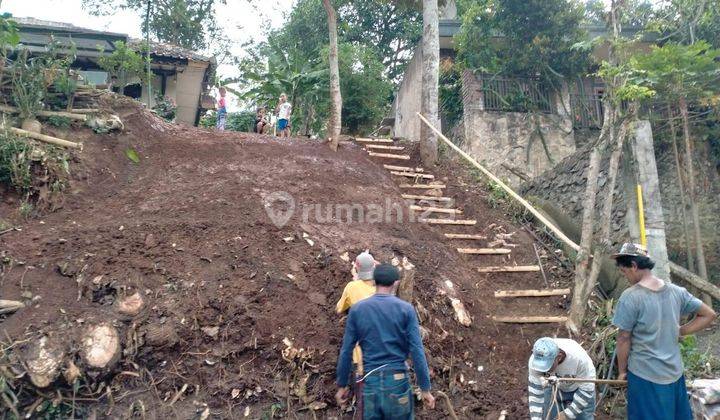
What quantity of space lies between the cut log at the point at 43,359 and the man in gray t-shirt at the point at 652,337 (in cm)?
429

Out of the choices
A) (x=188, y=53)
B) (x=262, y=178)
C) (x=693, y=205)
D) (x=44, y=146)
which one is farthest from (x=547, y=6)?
(x=44, y=146)

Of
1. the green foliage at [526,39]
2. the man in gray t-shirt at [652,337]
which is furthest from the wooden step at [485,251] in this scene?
the green foliage at [526,39]

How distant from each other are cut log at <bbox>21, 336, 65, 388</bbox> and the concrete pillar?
6317 mm

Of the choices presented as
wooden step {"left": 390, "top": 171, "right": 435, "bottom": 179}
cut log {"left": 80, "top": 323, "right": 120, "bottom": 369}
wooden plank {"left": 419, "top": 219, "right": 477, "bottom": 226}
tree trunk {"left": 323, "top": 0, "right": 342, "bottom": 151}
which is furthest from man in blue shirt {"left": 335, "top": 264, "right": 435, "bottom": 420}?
tree trunk {"left": 323, "top": 0, "right": 342, "bottom": 151}

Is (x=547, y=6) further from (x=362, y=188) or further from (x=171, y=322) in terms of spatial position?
(x=171, y=322)

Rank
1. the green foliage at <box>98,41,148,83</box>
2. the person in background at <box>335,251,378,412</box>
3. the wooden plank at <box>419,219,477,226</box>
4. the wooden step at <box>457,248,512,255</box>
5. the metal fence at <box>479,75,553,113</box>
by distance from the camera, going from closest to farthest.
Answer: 1. the person in background at <box>335,251,378,412</box>
2. the wooden step at <box>457,248,512,255</box>
3. the wooden plank at <box>419,219,477,226</box>
4. the green foliage at <box>98,41,148,83</box>
5. the metal fence at <box>479,75,553,113</box>

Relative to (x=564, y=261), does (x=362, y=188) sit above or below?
above

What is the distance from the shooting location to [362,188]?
795cm

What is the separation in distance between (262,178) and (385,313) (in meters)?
4.29

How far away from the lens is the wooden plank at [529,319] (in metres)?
5.83

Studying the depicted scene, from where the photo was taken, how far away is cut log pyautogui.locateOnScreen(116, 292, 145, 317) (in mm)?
4844

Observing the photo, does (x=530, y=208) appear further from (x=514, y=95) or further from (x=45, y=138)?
(x=45, y=138)

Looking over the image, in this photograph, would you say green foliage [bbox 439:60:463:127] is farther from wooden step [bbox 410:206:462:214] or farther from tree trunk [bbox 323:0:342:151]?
wooden step [bbox 410:206:462:214]

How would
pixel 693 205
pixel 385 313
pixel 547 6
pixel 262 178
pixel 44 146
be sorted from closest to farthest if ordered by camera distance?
1. pixel 385 313
2. pixel 44 146
3. pixel 262 178
4. pixel 693 205
5. pixel 547 6
